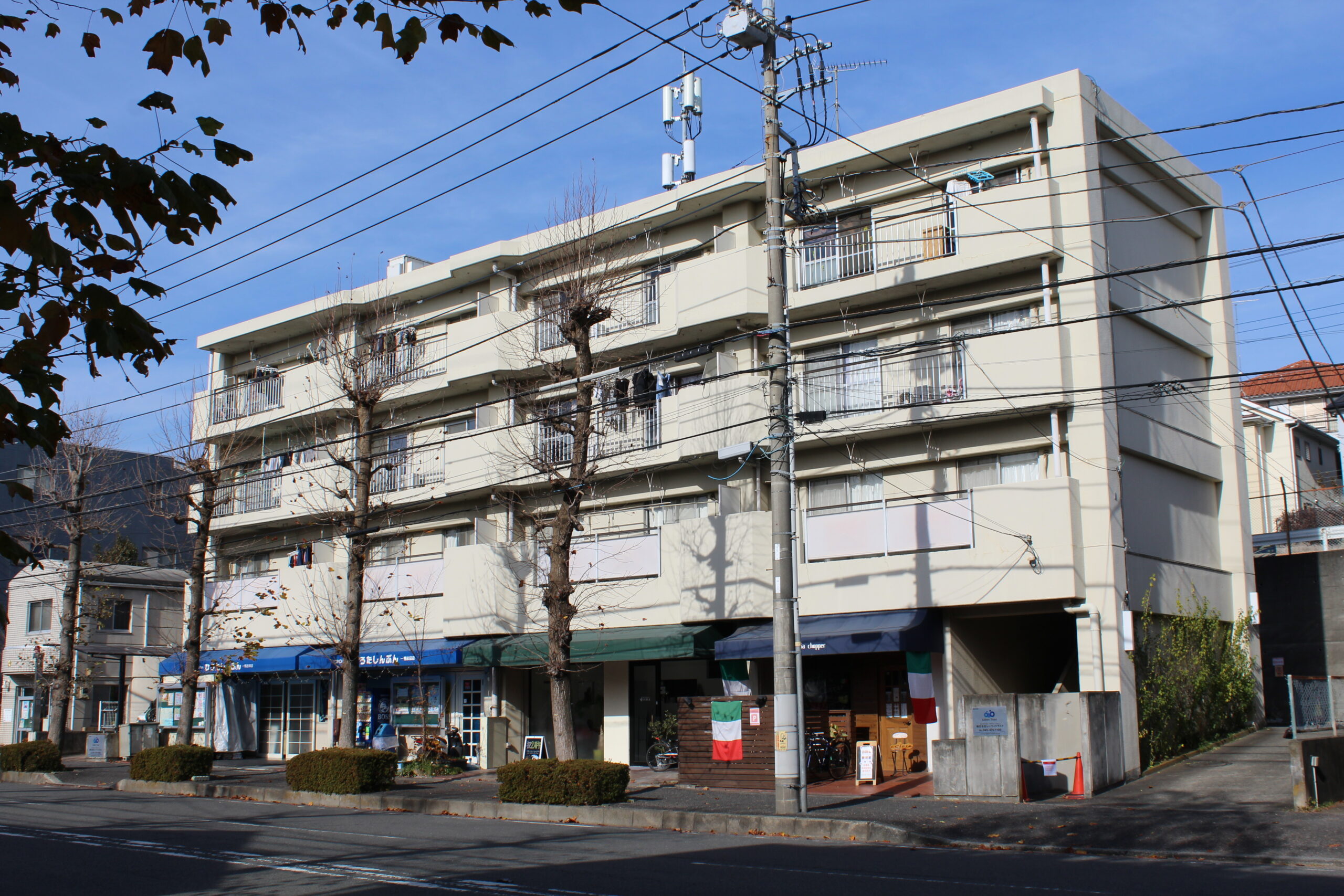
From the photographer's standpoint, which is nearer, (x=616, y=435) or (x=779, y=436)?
(x=779, y=436)

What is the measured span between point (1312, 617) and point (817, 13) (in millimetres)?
17921

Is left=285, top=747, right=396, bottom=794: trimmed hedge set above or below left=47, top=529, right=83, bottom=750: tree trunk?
below

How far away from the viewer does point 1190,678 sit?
67.8 ft

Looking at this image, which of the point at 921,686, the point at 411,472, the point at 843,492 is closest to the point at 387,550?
the point at 411,472

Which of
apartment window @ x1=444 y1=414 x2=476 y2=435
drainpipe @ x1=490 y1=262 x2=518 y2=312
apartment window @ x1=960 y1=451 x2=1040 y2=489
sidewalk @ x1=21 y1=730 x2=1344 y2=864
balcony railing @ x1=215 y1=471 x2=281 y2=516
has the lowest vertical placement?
sidewalk @ x1=21 y1=730 x2=1344 y2=864

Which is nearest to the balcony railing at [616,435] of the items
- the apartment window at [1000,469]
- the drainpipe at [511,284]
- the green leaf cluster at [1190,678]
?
the drainpipe at [511,284]

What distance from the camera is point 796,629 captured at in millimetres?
15969

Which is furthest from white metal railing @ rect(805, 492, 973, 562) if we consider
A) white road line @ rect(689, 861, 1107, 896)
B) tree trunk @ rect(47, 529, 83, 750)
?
tree trunk @ rect(47, 529, 83, 750)

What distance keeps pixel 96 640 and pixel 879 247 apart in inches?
1145

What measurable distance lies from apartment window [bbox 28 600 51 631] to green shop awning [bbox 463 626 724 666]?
21.7 m

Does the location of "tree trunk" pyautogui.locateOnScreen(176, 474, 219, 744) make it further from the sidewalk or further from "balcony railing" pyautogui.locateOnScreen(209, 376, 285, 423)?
the sidewalk

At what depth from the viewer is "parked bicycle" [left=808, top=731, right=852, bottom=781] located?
20.2 m

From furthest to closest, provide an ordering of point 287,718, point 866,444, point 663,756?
point 287,718 < point 663,756 < point 866,444

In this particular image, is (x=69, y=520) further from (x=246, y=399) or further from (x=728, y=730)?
(x=728, y=730)
